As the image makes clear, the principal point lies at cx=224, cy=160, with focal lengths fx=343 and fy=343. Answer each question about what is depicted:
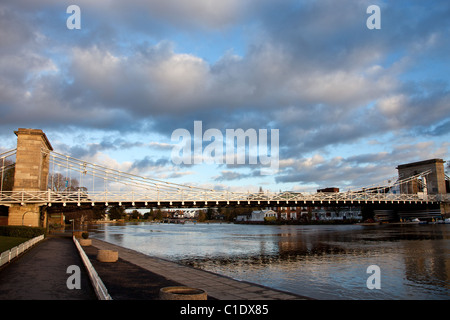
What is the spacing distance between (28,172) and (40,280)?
36.9 meters

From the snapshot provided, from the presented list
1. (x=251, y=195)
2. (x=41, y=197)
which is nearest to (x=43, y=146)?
(x=41, y=197)

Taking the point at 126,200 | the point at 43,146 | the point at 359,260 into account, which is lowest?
the point at 359,260

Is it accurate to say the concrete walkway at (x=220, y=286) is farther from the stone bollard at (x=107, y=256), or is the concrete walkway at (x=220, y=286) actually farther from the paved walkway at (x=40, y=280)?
the paved walkway at (x=40, y=280)

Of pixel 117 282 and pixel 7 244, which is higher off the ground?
pixel 7 244

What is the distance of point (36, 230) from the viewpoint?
3981 centimetres

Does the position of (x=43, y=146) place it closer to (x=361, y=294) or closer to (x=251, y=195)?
(x=251, y=195)

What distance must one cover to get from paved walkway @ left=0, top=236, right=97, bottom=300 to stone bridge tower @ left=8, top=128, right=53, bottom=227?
26155 millimetres

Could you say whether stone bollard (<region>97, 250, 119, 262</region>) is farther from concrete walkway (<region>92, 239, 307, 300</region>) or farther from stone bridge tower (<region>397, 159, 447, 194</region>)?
stone bridge tower (<region>397, 159, 447, 194</region>)

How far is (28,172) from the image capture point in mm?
47781

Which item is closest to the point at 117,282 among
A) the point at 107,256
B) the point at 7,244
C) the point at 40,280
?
the point at 40,280

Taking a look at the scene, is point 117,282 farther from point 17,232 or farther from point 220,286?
point 17,232

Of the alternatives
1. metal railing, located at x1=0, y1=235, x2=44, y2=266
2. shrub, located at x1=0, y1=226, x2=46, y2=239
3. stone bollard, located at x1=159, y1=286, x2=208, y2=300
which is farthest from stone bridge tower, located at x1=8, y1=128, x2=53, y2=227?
stone bollard, located at x1=159, y1=286, x2=208, y2=300

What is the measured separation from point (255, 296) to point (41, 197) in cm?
4283

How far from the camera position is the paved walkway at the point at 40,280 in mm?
13094
